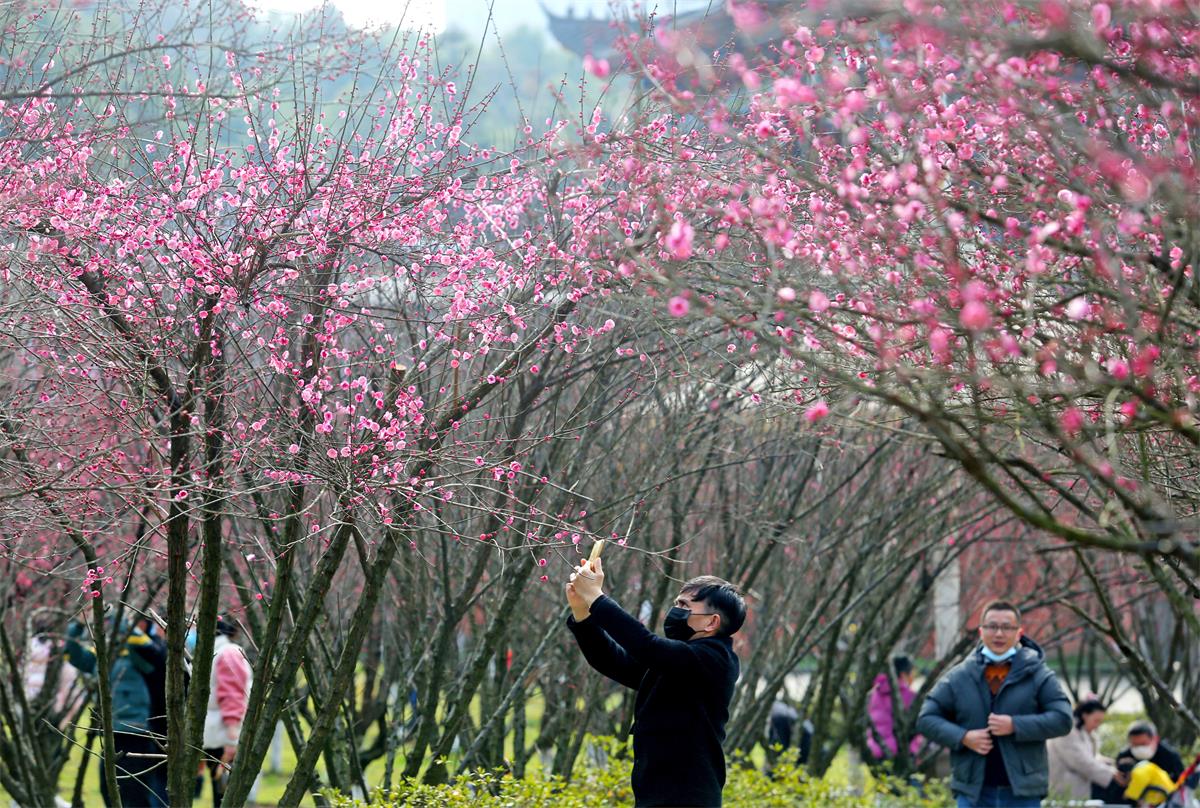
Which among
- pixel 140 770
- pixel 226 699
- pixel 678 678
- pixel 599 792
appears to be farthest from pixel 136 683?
pixel 678 678

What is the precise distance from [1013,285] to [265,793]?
13.0 meters

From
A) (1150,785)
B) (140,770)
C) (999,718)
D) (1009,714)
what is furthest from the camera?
(1150,785)

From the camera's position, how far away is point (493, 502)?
7301 mm

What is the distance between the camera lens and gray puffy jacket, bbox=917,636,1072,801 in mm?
6832

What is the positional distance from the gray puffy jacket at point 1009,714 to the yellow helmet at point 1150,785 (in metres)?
3.18

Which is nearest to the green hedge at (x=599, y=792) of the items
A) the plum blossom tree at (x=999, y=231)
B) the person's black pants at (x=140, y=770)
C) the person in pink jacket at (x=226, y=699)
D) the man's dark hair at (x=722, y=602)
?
the person in pink jacket at (x=226, y=699)

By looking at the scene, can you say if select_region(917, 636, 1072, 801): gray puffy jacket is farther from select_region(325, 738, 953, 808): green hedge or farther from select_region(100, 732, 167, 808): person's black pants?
select_region(100, 732, 167, 808): person's black pants

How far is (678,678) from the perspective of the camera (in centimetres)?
491

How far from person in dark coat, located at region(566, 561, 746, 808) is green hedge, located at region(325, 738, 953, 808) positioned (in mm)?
1640

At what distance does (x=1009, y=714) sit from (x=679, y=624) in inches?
104

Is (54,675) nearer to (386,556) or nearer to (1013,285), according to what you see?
(386,556)

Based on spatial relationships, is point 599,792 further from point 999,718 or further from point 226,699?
point 226,699

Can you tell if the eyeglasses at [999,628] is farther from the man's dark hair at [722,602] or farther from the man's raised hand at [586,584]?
the man's raised hand at [586,584]

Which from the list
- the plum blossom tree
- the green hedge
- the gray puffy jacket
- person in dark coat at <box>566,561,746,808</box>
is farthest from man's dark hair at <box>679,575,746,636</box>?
the gray puffy jacket
